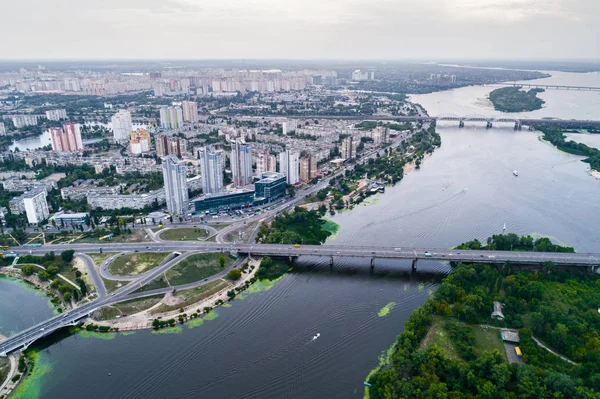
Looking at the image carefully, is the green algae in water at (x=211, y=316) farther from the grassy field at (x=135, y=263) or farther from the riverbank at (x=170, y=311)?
the grassy field at (x=135, y=263)

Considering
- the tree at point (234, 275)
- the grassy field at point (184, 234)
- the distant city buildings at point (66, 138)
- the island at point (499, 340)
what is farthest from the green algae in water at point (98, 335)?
the distant city buildings at point (66, 138)

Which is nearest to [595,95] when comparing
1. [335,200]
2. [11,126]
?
[335,200]

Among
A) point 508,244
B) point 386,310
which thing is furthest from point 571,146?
point 386,310

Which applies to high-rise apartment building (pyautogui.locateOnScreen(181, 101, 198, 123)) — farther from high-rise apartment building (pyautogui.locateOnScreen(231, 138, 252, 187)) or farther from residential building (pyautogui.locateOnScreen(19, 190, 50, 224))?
residential building (pyautogui.locateOnScreen(19, 190, 50, 224))

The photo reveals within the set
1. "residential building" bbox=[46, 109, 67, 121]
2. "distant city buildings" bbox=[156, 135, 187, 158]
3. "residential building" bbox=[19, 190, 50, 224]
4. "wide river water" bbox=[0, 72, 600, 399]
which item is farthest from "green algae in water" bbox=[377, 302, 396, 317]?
"residential building" bbox=[46, 109, 67, 121]

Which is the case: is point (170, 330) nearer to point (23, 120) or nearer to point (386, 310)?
point (386, 310)

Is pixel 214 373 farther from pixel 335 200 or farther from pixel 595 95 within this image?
pixel 595 95

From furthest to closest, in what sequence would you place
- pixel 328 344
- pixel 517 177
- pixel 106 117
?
1. pixel 106 117
2. pixel 517 177
3. pixel 328 344
